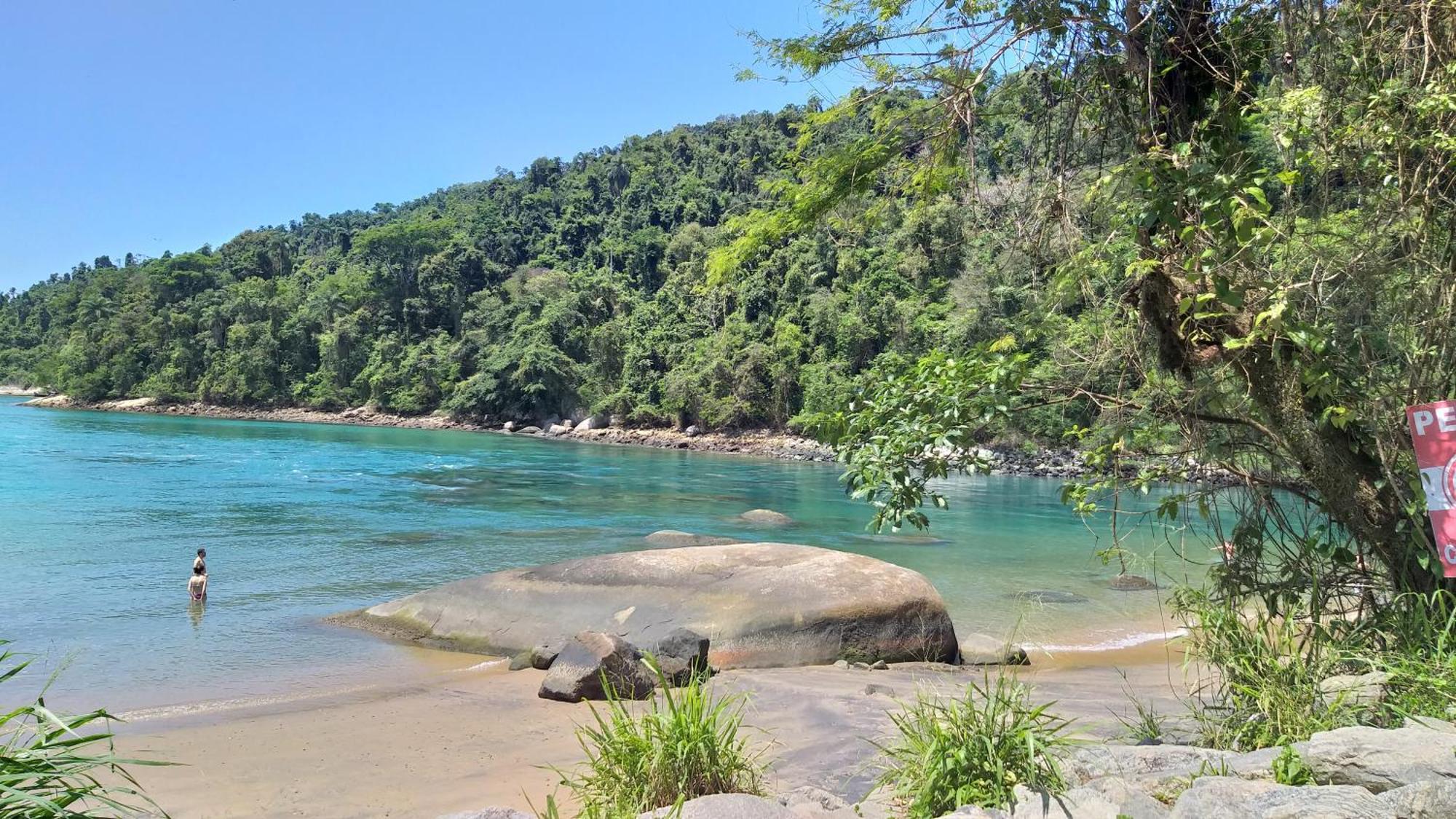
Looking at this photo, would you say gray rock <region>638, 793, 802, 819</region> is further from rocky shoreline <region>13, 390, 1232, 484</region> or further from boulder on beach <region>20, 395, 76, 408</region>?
boulder on beach <region>20, 395, 76, 408</region>

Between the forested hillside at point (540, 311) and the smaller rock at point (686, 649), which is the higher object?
the forested hillside at point (540, 311)

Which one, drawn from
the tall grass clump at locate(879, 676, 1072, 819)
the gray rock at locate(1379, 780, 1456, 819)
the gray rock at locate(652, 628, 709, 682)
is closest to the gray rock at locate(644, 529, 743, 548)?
the gray rock at locate(652, 628, 709, 682)

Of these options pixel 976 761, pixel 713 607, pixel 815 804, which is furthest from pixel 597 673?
pixel 976 761

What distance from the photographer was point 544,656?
9.02m

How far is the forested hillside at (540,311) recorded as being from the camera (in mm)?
57969

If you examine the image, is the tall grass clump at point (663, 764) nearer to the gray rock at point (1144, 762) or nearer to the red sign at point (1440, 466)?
the gray rock at point (1144, 762)

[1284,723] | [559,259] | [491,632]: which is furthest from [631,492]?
[559,259]

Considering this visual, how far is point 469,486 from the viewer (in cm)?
2927

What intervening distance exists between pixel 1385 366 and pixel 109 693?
10772 millimetres

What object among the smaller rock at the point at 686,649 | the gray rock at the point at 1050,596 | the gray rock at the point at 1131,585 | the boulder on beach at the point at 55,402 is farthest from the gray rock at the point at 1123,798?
the boulder on beach at the point at 55,402

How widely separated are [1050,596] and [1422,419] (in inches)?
427

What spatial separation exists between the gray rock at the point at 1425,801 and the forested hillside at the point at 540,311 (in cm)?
3920

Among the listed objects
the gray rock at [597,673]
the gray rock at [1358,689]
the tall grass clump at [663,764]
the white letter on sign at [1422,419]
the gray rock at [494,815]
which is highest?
the white letter on sign at [1422,419]

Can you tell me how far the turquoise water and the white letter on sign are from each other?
2.17 meters
